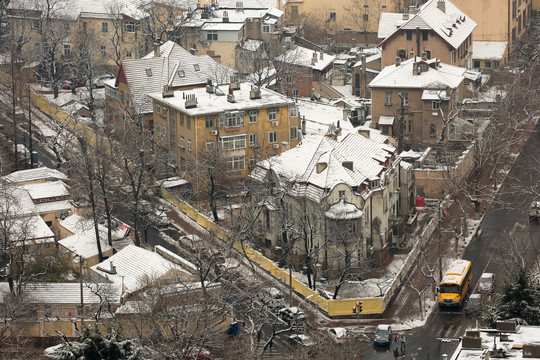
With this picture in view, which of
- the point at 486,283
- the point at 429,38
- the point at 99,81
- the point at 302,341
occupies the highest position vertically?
the point at 429,38

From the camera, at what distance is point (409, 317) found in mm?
88062

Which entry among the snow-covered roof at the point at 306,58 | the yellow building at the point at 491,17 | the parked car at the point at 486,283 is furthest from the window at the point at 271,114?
the yellow building at the point at 491,17

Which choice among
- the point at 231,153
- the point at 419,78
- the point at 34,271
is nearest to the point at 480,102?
the point at 419,78

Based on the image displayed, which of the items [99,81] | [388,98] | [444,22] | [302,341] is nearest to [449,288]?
[302,341]

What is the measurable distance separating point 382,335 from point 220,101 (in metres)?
35.2

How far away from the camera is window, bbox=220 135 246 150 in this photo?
11056 cm

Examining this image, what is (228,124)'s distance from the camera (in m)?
111

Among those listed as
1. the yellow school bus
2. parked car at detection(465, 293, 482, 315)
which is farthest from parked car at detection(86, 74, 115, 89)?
parked car at detection(465, 293, 482, 315)

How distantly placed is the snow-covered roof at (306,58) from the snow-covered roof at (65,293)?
53221 millimetres

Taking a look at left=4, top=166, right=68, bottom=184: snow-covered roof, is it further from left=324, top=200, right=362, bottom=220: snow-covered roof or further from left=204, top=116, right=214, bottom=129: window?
left=324, top=200, right=362, bottom=220: snow-covered roof

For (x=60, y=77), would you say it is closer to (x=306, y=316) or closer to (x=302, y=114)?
(x=302, y=114)

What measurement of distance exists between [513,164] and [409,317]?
34580 mm

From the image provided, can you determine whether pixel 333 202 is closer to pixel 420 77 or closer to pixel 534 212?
pixel 534 212

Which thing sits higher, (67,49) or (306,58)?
(67,49)
